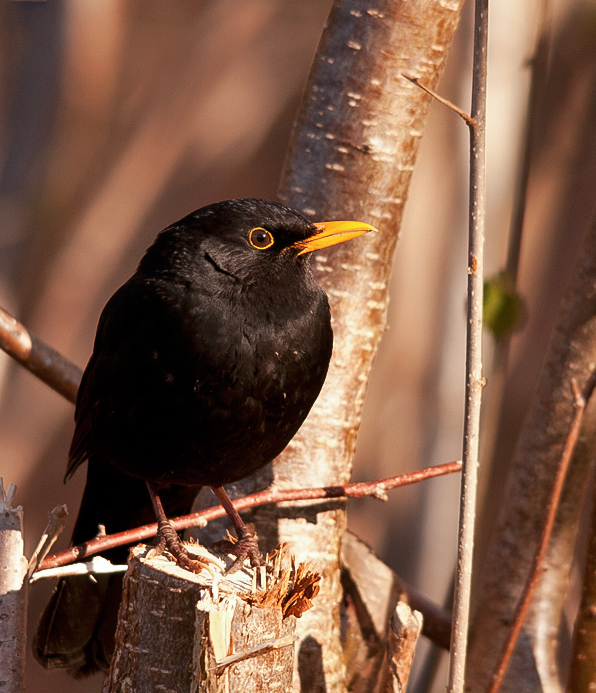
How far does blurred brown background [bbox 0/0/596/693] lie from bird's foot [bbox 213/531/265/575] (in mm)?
2216

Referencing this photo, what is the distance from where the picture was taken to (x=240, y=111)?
4.65m

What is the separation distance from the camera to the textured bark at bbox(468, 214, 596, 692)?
2.84 metres

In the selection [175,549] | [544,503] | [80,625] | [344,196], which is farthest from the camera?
[544,503]

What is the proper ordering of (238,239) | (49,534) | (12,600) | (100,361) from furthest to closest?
(100,361)
(238,239)
(49,534)
(12,600)

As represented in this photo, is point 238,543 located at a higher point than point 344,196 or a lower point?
lower

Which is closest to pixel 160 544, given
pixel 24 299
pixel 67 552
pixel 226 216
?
pixel 67 552

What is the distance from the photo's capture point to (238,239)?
217 centimetres

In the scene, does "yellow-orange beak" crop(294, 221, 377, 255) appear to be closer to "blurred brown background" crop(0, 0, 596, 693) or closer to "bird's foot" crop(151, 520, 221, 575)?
"bird's foot" crop(151, 520, 221, 575)

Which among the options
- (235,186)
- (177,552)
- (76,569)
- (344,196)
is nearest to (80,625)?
(76,569)

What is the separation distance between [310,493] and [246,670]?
2.34ft

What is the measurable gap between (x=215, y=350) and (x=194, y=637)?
70 centimetres

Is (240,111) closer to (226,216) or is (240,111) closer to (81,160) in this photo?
(81,160)

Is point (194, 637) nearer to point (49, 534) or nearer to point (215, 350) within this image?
point (49, 534)

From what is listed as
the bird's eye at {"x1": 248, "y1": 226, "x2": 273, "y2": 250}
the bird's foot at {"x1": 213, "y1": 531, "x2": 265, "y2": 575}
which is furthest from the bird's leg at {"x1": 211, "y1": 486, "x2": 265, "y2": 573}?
the bird's eye at {"x1": 248, "y1": 226, "x2": 273, "y2": 250}
